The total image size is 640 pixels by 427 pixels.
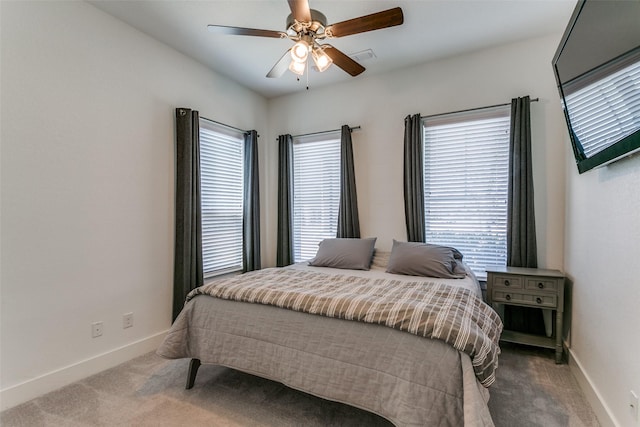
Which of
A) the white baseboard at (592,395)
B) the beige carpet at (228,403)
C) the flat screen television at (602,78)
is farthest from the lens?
the beige carpet at (228,403)

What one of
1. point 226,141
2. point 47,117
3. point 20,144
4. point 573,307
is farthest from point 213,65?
point 573,307

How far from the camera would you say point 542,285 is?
252cm

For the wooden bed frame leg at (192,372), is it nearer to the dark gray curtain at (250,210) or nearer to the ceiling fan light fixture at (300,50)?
the dark gray curtain at (250,210)

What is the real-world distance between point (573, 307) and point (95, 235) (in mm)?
3866

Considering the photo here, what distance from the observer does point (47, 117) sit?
2150 millimetres

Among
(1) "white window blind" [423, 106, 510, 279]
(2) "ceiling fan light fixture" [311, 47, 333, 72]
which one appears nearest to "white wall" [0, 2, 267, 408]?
(2) "ceiling fan light fixture" [311, 47, 333, 72]

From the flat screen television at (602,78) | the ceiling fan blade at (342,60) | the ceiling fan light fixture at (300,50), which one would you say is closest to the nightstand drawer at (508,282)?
the flat screen television at (602,78)

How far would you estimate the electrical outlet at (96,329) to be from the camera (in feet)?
7.85

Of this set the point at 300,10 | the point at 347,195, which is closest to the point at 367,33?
the point at 300,10

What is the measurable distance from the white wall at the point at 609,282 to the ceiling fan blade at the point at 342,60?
70.6 inches

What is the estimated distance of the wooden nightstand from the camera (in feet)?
8.11

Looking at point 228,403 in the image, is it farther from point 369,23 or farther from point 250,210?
point 369,23

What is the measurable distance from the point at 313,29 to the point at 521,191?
2.32 metres

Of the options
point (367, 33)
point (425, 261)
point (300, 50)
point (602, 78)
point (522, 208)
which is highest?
point (367, 33)
